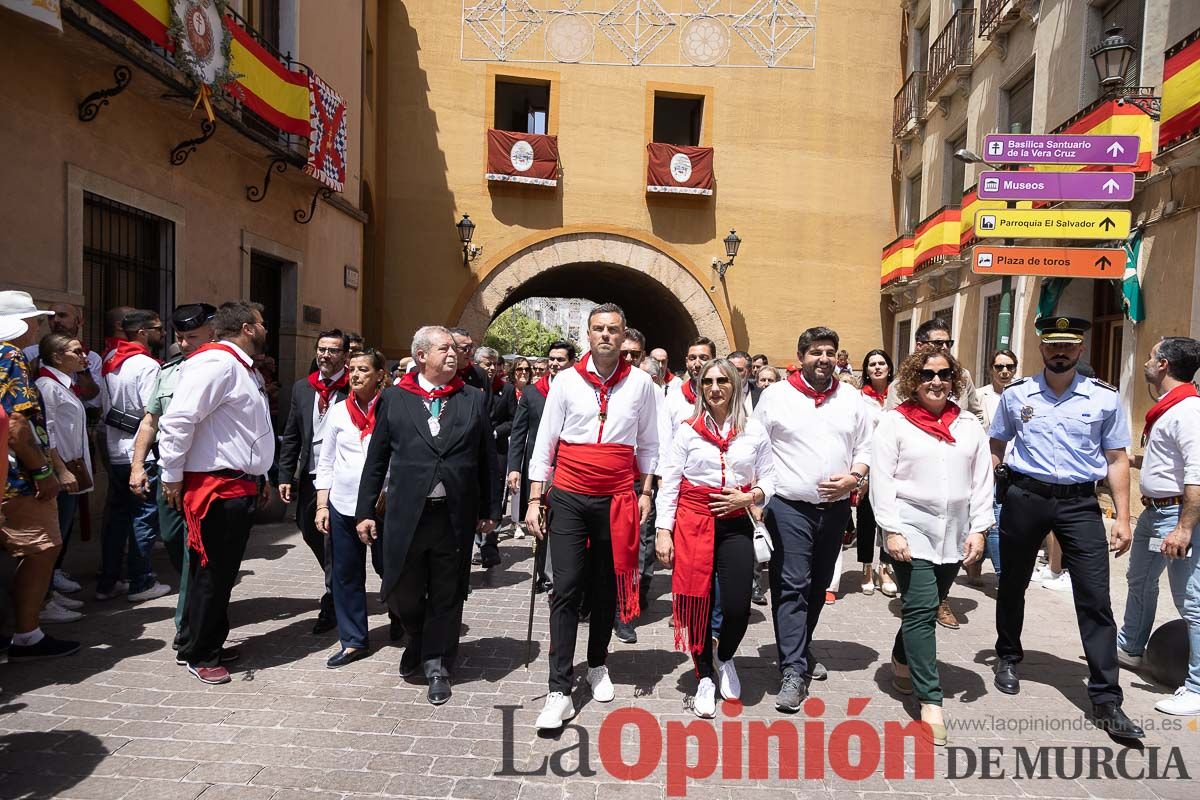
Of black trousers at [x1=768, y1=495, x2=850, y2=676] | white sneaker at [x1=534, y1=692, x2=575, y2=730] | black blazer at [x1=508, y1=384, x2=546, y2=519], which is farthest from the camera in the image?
Result: black blazer at [x1=508, y1=384, x2=546, y2=519]

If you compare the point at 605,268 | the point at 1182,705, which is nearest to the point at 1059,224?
the point at 1182,705

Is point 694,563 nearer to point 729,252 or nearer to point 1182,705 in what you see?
point 1182,705

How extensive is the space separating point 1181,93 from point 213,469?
888 cm

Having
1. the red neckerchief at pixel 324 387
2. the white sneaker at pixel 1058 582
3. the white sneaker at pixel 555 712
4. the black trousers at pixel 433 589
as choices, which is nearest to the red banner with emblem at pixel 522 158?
the red neckerchief at pixel 324 387

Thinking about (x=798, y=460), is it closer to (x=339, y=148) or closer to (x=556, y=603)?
(x=556, y=603)

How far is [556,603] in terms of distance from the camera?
13.0 ft

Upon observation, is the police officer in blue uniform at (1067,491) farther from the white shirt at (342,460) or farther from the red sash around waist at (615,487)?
the white shirt at (342,460)

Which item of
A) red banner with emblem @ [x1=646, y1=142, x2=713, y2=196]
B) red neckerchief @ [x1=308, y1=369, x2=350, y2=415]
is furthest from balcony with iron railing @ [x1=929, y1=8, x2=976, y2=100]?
A: red neckerchief @ [x1=308, y1=369, x2=350, y2=415]

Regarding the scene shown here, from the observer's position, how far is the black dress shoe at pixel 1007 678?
4.39 m

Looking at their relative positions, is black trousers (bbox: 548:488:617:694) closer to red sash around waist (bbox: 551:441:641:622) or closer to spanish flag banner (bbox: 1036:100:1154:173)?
red sash around waist (bbox: 551:441:641:622)

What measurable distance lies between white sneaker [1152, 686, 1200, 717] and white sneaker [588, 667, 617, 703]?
2.85 meters

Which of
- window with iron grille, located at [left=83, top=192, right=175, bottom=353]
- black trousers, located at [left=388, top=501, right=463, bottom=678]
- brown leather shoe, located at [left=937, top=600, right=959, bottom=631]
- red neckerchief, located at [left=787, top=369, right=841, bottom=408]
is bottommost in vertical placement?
brown leather shoe, located at [left=937, top=600, right=959, bottom=631]

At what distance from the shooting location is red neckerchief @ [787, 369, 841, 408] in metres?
4.39

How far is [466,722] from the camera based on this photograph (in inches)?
150
